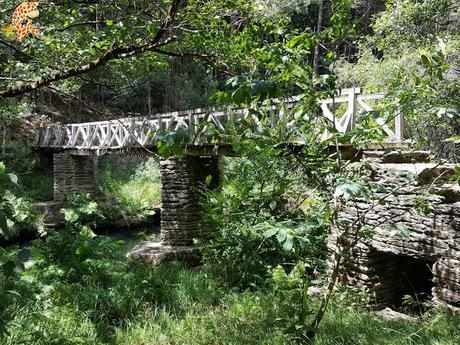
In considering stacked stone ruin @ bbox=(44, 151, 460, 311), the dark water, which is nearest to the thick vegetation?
stacked stone ruin @ bbox=(44, 151, 460, 311)

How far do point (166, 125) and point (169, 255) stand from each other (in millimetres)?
3179

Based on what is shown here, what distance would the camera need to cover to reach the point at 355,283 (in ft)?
17.5

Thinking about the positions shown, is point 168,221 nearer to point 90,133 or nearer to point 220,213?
point 220,213

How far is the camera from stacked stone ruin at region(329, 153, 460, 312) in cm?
439

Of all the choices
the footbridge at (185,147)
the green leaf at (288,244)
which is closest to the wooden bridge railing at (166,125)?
the footbridge at (185,147)

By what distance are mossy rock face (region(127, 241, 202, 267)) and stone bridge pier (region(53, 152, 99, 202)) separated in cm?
698

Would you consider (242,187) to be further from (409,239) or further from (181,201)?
(181,201)

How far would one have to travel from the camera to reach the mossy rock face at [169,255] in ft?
29.4

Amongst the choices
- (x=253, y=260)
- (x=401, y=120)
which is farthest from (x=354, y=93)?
(x=253, y=260)

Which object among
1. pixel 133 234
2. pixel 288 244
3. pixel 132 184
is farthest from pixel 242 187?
pixel 132 184

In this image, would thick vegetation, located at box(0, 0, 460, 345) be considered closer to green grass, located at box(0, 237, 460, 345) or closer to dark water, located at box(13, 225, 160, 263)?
green grass, located at box(0, 237, 460, 345)

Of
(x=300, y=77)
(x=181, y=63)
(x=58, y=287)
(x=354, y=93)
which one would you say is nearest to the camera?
(x=300, y=77)

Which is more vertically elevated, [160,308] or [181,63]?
[181,63]

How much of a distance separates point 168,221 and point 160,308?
4.83m
